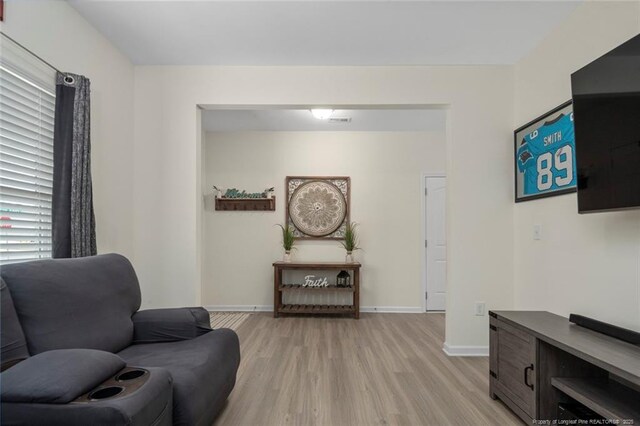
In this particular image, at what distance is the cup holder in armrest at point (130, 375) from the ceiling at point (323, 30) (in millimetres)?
2299

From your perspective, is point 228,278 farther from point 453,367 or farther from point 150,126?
point 453,367

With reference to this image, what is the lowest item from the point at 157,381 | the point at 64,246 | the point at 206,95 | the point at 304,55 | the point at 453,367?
the point at 453,367

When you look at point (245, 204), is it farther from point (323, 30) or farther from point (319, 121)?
point (323, 30)

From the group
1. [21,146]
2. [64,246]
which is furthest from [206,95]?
[64,246]

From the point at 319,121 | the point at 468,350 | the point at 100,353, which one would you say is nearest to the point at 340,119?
the point at 319,121

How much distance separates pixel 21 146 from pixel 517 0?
3.27m

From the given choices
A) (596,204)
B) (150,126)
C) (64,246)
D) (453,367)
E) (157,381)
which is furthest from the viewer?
(150,126)

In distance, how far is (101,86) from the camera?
2.72 m

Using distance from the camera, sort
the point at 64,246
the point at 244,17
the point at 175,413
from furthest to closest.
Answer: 1. the point at 244,17
2. the point at 64,246
3. the point at 175,413

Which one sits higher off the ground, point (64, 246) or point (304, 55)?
point (304, 55)

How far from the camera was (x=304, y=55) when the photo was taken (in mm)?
3025

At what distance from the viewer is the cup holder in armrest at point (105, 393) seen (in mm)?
1232

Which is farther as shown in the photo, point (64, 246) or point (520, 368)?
point (64, 246)

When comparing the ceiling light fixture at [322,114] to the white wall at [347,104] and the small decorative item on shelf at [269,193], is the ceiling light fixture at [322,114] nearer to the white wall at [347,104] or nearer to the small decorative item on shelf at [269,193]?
the white wall at [347,104]
